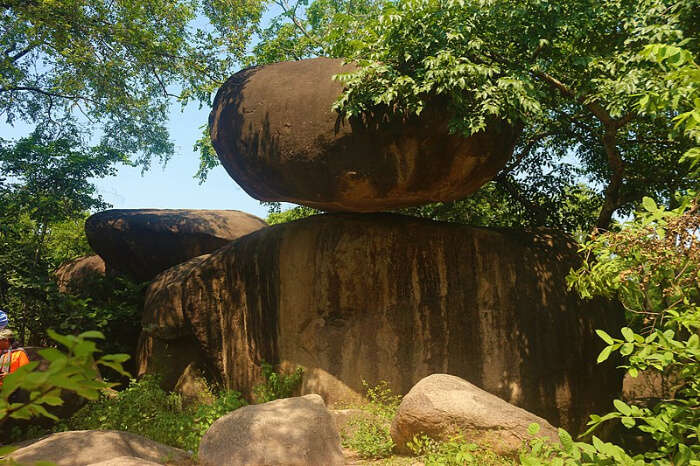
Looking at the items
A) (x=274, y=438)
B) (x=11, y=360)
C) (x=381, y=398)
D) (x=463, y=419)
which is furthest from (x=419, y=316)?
(x=11, y=360)

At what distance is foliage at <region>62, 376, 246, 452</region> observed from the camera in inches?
276

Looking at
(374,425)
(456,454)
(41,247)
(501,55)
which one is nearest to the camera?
(456,454)

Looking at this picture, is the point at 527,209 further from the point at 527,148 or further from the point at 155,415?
the point at 155,415

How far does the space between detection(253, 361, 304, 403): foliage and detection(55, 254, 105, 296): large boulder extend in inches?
191

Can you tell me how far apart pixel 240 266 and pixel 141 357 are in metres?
2.80

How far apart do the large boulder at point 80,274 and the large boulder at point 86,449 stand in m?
6.40

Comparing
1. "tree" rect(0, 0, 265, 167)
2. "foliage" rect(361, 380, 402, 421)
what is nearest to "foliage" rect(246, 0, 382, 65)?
"tree" rect(0, 0, 265, 167)

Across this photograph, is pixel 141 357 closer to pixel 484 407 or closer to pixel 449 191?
pixel 449 191

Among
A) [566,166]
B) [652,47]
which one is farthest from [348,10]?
[652,47]

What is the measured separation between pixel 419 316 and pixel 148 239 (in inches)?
257

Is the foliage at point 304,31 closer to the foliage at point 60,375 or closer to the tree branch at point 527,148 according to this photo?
the tree branch at point 527,148

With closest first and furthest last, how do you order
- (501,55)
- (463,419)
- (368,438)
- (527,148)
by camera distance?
1. (463,419)
2. (368,438)
3. (501,55)
4. (527,148)

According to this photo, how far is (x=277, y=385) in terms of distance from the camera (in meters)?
8.12

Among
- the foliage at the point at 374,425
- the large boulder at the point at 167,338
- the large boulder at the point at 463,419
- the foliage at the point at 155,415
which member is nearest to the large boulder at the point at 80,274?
the large boulder at the point at 167,338
